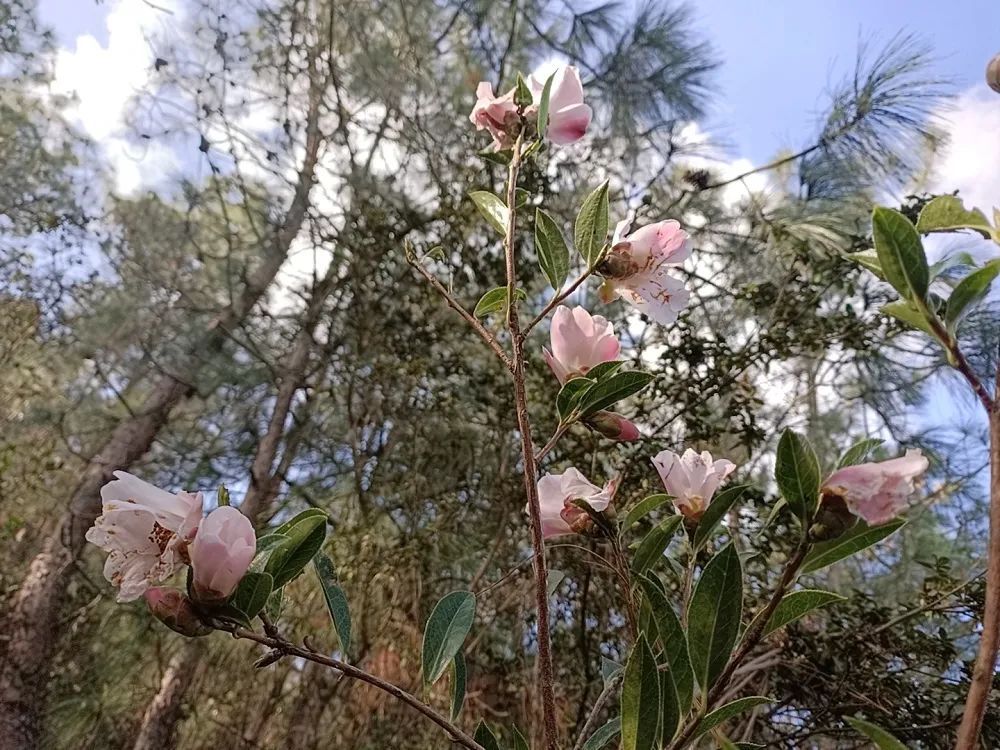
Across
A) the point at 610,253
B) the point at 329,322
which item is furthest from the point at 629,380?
the point at 329,322

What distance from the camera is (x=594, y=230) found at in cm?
43

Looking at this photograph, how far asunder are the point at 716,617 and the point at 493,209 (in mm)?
310

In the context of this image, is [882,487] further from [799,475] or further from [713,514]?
[713,514]

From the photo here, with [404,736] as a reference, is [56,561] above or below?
above

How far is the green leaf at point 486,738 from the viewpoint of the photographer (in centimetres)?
39

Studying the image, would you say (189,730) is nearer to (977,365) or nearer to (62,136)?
(977,365)

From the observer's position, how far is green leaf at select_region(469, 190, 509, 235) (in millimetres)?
465

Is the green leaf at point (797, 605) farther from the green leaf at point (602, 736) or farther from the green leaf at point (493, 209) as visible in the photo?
the green leaf at point (493, 209)

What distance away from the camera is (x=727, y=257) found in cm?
219

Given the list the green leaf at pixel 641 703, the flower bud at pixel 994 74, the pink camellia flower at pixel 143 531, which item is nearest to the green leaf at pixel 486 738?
the green leaf at pixel 641 703

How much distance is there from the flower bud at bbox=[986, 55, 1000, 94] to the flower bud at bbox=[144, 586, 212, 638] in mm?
509

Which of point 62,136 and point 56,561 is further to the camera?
point 62,136

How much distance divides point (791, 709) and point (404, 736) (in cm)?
72

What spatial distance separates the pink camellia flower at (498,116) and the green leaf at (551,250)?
0.07m
